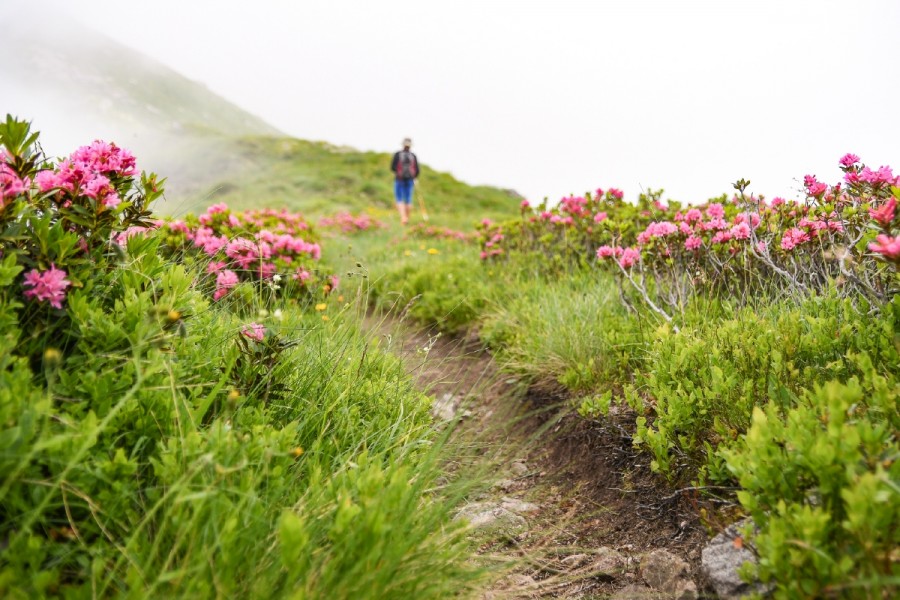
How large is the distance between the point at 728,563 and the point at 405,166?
16.4 metres

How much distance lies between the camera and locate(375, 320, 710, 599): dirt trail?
2295mm

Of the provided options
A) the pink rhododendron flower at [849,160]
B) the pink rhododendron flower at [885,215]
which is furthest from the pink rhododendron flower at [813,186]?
the pink rhododendron flower at [885,215]

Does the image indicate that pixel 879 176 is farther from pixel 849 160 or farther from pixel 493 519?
pixel 493 519

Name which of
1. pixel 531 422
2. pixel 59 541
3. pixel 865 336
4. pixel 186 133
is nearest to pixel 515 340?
pixel 531 422

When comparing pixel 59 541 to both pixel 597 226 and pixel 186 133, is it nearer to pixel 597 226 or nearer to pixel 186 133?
pixel 597 226

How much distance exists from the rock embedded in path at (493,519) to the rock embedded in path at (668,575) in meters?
0.60

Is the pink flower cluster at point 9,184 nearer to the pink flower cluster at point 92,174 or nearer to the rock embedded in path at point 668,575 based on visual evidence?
the pink flower cluster at point 92,174

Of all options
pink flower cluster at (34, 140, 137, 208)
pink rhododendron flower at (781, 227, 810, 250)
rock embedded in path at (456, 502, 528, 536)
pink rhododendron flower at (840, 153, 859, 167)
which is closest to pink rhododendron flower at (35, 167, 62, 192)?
pink flower cluster at (34, 140, 137, 208)

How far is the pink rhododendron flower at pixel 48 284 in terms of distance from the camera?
68.5 inches

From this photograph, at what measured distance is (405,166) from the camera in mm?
17141

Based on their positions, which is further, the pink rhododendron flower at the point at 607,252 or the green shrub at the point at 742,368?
the pink rhododendron flower at the point at 607,252

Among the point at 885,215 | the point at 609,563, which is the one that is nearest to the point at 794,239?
the point at 885,215

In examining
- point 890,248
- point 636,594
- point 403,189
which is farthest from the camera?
point 403,189

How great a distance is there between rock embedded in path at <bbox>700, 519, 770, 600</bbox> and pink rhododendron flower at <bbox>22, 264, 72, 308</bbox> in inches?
99.2
